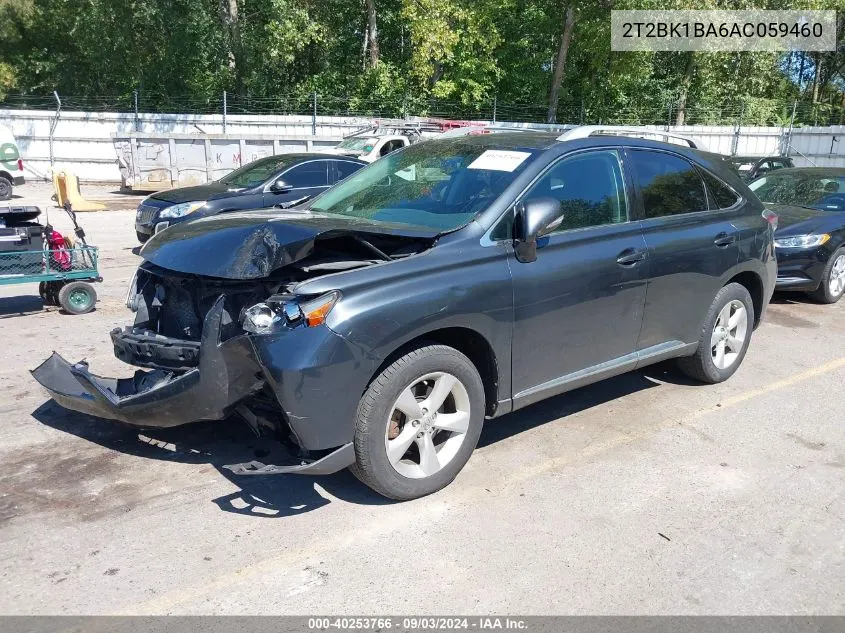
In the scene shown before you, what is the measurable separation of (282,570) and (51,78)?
129 ft

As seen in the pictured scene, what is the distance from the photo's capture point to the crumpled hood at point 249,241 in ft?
12.3

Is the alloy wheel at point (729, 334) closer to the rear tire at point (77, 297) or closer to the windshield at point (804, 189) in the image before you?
the windshield at point (804, 189)

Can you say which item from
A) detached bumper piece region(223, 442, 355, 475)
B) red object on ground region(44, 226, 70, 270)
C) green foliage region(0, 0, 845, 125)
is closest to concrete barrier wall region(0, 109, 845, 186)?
green foliage region(0, 0, 845, 125)

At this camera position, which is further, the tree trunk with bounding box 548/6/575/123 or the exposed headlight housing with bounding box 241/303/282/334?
the tree trunk with bounding box 548/6/575/123

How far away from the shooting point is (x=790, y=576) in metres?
3.39

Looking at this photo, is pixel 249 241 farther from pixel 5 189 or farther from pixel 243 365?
pixel 5 189

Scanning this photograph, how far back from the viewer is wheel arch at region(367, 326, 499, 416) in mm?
3916

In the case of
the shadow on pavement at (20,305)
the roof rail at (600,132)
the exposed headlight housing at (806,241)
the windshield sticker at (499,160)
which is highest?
the roof rail at (600,132)

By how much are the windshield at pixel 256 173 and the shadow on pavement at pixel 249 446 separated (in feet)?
24.2

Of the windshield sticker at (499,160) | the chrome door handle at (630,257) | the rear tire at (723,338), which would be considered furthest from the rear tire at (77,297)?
the rear tire at (723,338)

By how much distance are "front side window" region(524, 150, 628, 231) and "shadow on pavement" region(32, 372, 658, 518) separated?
4.61 feet

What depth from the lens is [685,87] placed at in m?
32.4

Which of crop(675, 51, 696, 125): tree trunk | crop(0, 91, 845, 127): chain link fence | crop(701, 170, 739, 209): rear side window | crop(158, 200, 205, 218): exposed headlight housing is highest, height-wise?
crop(675, 51, 696, 125): tree trunk

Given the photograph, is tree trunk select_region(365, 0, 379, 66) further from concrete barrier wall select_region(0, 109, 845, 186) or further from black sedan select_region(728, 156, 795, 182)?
black sedan select_region(728, 156, 795, 182)
